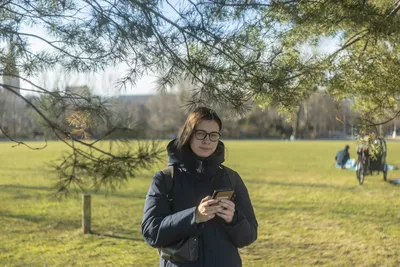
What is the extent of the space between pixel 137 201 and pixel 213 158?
703 cm

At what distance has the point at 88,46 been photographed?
273cm

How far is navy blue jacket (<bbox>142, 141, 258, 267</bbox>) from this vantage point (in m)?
1.73

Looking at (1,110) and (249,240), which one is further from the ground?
(1,110)

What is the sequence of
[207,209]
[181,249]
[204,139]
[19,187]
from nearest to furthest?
[207,209]
[181,249]
[204,139]
[19,187]

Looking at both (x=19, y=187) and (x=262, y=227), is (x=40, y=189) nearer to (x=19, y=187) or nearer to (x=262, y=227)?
(x=19, y=187)

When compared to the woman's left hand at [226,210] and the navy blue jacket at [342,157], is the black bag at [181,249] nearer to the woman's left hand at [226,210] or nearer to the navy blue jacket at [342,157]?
the woman's left hand at [226,210]

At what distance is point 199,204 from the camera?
5.54ft

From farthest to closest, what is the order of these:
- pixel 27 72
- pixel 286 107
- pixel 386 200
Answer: pixel 386 200, pixel 27 72, pixel 286 107

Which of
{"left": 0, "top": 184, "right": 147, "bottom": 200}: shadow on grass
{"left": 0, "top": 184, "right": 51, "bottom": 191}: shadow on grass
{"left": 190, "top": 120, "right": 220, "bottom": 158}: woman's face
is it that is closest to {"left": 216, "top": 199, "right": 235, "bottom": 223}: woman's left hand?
{"left": 190, "top": 120, "right": 220, "bottom": 158}: woman's face

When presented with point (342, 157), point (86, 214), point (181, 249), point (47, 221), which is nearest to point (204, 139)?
point (181, 249)

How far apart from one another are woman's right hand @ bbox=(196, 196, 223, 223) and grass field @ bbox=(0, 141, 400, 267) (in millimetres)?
740

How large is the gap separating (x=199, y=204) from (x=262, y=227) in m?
4.90

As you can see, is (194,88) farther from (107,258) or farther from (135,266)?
(107,258)

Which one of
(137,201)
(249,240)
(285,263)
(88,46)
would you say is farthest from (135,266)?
(137,201)
